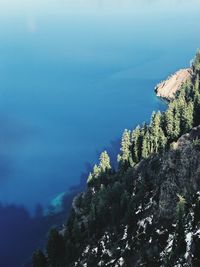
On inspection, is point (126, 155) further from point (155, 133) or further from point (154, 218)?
point (154, 218)

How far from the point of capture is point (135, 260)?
60312 mm

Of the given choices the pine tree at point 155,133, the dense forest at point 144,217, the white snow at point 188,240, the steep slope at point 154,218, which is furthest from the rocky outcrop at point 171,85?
the white snow at point 188,240

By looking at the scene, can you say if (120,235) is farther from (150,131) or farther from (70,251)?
(150,131)

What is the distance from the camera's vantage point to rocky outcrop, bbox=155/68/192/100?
177150 mm

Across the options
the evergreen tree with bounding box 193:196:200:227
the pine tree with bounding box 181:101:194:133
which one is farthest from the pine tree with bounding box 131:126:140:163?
the evergreen tree with bounding box 193:196:200:227

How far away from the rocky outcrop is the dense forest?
84.2 meters

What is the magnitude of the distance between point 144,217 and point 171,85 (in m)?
120

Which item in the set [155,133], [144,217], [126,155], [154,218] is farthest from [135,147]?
[154,218]

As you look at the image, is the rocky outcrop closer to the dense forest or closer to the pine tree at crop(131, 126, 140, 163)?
the pine tree at crop(131, 126, 140, 163)

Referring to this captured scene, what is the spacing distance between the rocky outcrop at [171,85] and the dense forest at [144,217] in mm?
84211

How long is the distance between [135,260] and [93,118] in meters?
105

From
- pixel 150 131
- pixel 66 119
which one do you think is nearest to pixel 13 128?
pixel 66 119

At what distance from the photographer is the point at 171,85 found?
596 ft

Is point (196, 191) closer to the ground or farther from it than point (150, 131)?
closer to the ground
